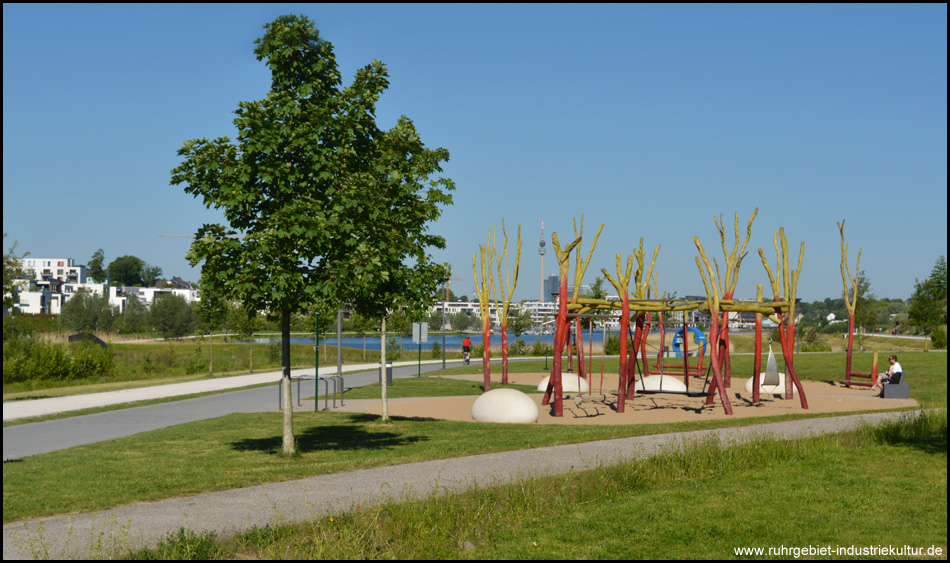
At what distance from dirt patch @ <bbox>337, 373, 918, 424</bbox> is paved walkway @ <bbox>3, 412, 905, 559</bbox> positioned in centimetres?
602

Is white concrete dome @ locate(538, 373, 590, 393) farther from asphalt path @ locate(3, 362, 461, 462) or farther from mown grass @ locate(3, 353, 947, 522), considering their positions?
mown grass @ locate(3, 353, 947, 522)

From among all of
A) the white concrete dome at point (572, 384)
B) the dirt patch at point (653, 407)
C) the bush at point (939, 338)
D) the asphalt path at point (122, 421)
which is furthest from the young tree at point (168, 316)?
the bush at point (939, 338)

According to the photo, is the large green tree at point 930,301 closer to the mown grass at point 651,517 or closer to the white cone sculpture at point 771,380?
the white cone sculpture at point 771,380

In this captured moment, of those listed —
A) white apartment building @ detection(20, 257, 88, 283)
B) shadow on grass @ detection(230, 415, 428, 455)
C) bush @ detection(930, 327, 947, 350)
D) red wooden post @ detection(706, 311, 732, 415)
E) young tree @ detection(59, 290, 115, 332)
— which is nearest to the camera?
shadow on grass @ detection(230, 415, 428, 455)

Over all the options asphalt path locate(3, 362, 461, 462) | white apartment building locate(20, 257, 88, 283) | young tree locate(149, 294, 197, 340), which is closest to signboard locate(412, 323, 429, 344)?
asphalt path locate(3, 362, 461, 462)

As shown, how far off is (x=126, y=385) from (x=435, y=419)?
1648 centimetres

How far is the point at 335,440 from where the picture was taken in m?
15.1

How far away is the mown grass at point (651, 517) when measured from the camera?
24.2 ft

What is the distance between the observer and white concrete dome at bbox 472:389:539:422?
18188 mm

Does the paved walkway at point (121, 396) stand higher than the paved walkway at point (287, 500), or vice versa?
the paved walkway at point (287, 500)

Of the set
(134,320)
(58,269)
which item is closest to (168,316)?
(134,320)

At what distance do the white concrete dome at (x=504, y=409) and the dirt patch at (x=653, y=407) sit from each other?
51 centimetres

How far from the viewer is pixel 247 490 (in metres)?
9.91

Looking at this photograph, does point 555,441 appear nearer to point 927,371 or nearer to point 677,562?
point 677,562
